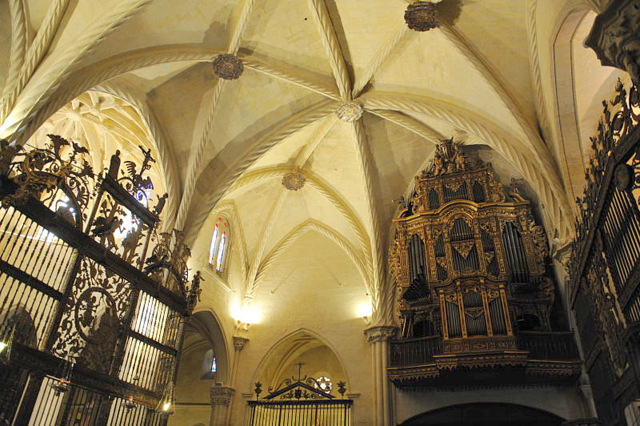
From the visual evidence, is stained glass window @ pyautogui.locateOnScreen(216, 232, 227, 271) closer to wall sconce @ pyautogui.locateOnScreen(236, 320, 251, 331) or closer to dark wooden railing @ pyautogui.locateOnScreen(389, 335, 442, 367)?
wall sconce @ pyautogui.locateOnScreen(236, 320, 251, 331)

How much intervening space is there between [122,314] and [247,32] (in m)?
7.23

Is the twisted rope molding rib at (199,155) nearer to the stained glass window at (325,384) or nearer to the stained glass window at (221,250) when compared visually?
the stained glass window at (221,250)

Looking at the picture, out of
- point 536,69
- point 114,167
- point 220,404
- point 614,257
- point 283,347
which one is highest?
point 536,69

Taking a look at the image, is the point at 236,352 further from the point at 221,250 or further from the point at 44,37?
the point at 44,37

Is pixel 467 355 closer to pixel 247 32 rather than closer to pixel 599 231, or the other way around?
pixel 599 231

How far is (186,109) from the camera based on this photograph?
13.0 meters

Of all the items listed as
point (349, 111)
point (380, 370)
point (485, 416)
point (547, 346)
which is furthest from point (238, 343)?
point (547, 346)

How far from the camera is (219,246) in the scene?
1670cm

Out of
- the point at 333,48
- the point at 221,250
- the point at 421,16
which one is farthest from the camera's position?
the point at 221,250

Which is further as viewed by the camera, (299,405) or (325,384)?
(325,384)

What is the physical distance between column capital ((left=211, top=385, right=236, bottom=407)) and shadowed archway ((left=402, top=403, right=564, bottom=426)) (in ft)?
18.8

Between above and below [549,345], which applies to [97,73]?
above

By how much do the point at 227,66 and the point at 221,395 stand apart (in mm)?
9921

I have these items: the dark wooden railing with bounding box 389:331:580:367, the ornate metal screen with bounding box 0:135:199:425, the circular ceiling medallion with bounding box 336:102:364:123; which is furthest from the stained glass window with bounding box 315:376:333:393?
the ornate metal screen with bounding box 0:135:199:425
